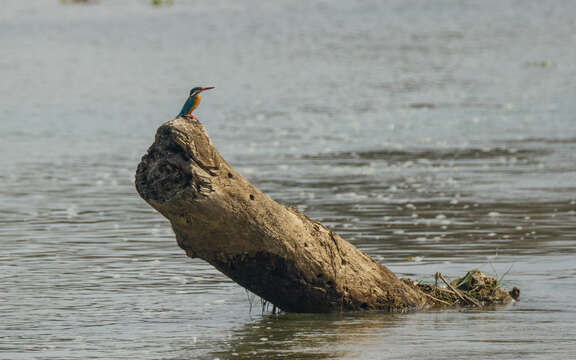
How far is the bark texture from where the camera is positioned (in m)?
9.91

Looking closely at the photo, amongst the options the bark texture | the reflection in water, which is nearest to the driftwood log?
the bark texture

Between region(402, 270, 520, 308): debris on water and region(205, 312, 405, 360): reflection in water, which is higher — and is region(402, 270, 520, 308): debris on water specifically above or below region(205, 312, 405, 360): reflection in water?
above

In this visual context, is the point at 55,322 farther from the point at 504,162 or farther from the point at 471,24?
the point at 471,24

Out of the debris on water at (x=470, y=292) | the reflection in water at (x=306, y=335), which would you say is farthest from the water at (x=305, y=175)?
the debris on water at (x=470, y=292)

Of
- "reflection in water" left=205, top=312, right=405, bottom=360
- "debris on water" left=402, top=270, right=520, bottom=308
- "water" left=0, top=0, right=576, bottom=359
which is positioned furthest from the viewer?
"debris on water" left=402, top=270, right=520, bottom=308

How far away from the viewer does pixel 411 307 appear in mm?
11633

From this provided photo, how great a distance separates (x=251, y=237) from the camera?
408 inches

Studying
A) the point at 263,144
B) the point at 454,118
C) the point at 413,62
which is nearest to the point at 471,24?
the point at 413,62

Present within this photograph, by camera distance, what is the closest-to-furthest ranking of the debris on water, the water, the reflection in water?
the reflection in water < the water < the debris on water

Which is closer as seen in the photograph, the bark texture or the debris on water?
the bark texture

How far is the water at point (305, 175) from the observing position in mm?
10734

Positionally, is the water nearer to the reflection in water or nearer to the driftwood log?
the reflection in water

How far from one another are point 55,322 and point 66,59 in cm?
3970

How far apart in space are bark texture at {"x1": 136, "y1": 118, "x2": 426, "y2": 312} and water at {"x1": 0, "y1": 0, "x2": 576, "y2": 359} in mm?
272
